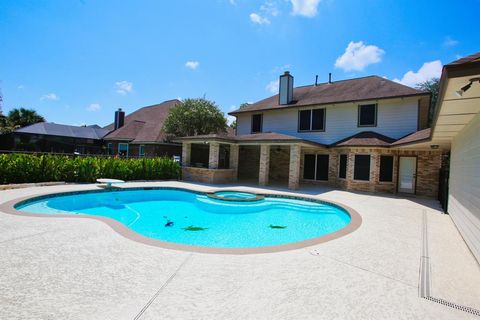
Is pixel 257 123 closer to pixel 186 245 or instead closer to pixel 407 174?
pixel 407 174

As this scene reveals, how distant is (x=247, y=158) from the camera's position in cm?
2134

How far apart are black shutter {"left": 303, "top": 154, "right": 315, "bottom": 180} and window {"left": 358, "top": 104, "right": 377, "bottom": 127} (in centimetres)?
383

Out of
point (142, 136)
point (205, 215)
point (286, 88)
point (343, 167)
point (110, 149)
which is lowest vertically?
point (205, 215)

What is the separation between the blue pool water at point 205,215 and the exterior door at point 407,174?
666 cm

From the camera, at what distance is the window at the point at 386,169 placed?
1412 cm

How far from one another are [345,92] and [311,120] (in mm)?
3006

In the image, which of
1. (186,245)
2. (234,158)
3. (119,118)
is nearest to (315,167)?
(234,158)

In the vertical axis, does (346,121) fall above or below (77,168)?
above

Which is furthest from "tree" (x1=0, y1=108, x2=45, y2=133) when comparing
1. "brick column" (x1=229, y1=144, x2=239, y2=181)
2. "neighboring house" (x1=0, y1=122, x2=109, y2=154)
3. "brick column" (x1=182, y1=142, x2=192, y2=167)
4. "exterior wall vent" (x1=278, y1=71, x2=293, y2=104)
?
"exterior wall vent" (x1=278, y1=71, x2=293, y2=104)

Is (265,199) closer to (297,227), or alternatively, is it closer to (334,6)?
(297,227)

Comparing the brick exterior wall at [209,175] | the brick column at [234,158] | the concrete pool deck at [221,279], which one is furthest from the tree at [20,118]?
the concrete pool deck at [221,279]

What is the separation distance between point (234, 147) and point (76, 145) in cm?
1847

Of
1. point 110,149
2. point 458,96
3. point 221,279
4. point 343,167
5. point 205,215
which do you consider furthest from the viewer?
point 110,149

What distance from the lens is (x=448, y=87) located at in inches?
144
